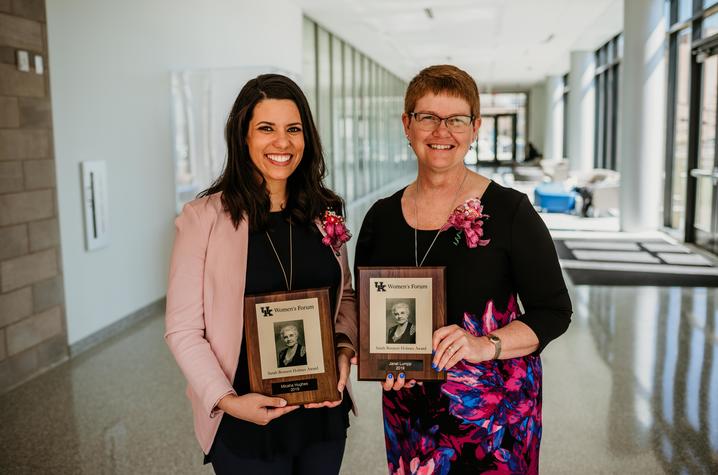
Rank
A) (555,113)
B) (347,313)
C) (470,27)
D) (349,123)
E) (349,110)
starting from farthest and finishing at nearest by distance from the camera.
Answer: (555,113) → (349,110) → (349,123) → (470,27) → (347,313)

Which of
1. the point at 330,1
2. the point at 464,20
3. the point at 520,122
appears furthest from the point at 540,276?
the point at 520,122

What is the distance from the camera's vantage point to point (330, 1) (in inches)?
421

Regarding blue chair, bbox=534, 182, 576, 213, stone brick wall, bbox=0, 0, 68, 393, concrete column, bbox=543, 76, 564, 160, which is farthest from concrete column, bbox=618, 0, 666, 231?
concrete column, bbox=543, 76, 564, 160

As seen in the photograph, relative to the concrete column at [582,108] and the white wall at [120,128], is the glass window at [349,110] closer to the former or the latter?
the white wall at [120,128]

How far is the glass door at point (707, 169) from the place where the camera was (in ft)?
30.1

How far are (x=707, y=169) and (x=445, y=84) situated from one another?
29.8 ft

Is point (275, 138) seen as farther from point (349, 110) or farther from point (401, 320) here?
point (349, 110)

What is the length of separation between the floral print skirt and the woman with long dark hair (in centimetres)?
22

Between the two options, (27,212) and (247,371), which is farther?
(27,212)

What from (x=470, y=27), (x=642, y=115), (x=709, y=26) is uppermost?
(x=470, y=27)

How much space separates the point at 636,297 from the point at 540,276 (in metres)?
5.55

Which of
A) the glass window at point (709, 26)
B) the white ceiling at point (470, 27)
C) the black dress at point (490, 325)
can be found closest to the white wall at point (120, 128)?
the black dress at point (490, 325)

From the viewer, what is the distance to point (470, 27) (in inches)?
544

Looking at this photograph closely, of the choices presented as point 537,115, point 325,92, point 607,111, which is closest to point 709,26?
point 325,92
